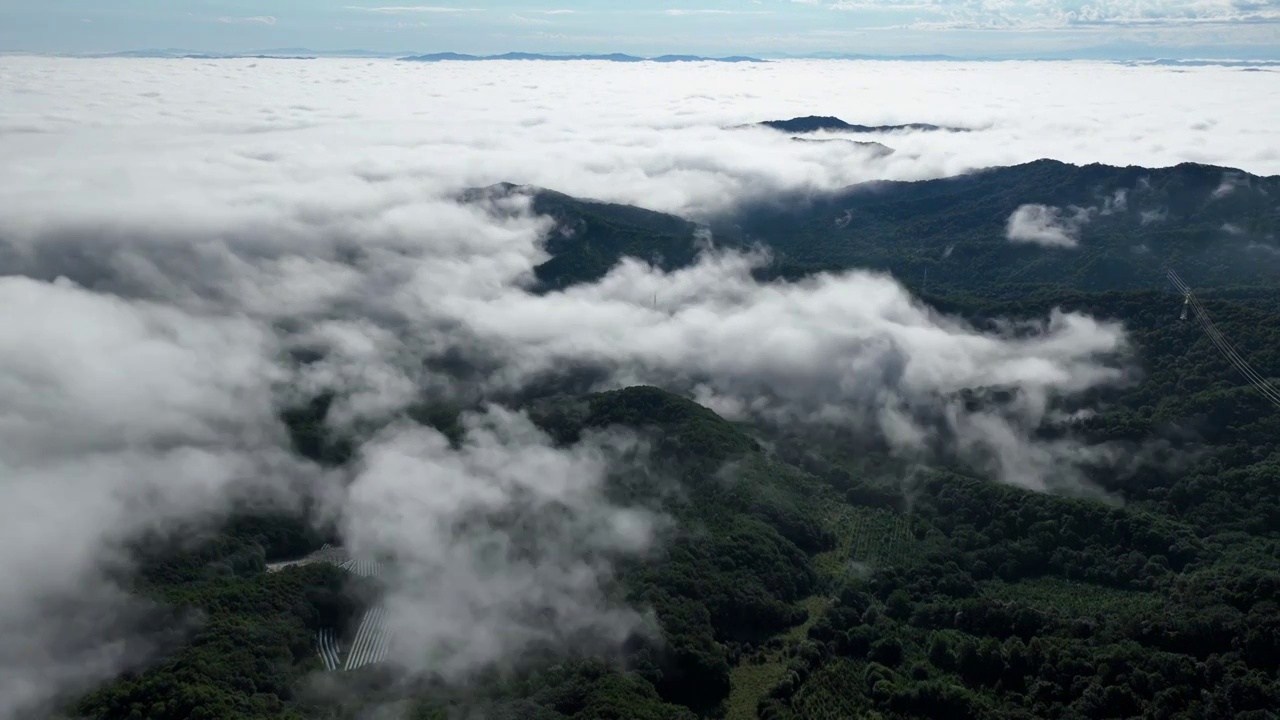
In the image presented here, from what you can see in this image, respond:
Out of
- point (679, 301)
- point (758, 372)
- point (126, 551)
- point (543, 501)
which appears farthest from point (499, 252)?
point (126, 551)


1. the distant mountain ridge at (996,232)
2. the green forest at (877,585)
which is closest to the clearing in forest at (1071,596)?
the green forest at (877,585)

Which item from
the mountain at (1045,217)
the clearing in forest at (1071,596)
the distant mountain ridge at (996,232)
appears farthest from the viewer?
the mountain at (1045,217)

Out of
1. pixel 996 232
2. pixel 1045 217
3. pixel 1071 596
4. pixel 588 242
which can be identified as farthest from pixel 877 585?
pixel 1045 217

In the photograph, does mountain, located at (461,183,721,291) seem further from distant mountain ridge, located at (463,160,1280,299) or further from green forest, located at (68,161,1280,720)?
green forest, located at (68,161,1280,720)

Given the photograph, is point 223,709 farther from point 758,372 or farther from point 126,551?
point 758,372

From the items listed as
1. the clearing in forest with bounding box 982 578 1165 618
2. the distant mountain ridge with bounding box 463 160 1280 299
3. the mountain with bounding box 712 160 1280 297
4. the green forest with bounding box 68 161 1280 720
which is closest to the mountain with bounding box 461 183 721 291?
the distant mountain ridge with bounding box 463 160 1280 299

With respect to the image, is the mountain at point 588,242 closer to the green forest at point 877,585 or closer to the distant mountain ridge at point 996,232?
the distant mountain ridge at point 996,232

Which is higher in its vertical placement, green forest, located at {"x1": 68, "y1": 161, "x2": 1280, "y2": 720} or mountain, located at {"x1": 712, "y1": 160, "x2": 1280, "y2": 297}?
mountain, located at {"x1": 712, "y1": 160, "x2": 1280, "y2": 297}

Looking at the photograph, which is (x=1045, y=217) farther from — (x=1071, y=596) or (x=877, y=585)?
(x=877, y=585)
